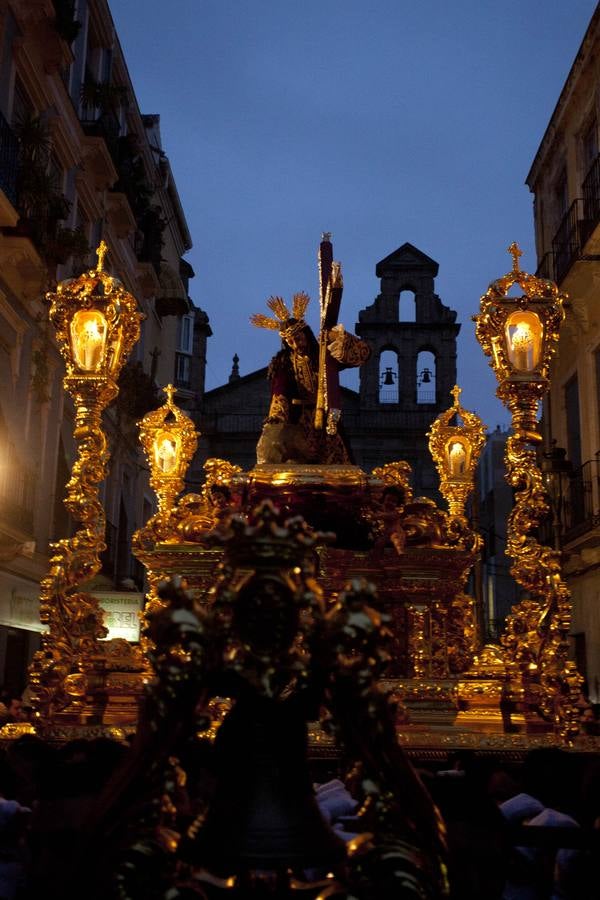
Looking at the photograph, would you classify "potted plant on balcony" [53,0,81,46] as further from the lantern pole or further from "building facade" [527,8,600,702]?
the lantern pole

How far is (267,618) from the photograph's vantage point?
2717 mm

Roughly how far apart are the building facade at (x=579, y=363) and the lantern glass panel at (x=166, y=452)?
251 inches

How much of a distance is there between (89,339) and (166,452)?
3.21 m

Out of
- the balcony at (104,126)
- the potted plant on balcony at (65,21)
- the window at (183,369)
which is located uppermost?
the window at (183,369)

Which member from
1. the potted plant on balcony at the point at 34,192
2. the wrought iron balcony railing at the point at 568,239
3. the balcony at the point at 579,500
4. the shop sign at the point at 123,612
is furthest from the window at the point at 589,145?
the shop sign at the point at 123,612

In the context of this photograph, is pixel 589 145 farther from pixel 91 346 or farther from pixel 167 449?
pixel 91 346

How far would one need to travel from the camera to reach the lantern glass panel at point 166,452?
1121 cm

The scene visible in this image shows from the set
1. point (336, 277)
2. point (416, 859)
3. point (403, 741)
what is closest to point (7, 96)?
point (336, 277)

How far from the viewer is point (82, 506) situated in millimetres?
7895

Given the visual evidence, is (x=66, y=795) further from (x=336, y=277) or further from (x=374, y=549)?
(x=336, y=277)

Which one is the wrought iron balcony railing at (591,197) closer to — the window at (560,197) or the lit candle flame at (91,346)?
the window at (560,197)

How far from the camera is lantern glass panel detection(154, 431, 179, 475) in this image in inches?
441

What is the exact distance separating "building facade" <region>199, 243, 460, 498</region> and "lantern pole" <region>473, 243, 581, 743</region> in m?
23.4

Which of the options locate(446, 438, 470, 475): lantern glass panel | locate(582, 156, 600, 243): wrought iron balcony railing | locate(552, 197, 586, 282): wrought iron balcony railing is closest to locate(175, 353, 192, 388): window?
locate(552, 197, 586, 282): wrought iron balcony railing
